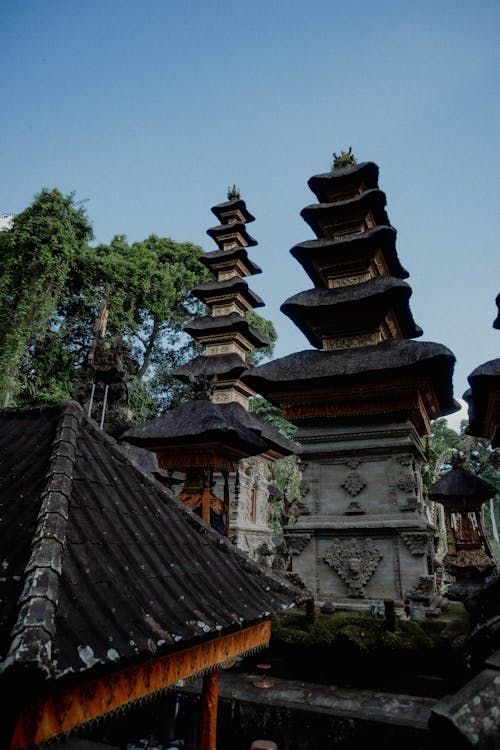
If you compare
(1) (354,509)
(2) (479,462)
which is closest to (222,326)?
(1) (354,509)

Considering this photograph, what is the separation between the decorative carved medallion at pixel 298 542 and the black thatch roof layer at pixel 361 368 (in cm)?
304

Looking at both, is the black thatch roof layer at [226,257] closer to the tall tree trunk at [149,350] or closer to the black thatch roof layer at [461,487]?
the tall tree trunk at [149,350]

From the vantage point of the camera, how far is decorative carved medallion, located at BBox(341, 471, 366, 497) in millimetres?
8969

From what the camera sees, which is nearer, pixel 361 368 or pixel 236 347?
pixel 361 368

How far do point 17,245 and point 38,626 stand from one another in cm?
2248

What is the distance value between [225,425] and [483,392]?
193 inches

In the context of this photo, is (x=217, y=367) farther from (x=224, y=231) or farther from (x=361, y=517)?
(x=361, y=517)

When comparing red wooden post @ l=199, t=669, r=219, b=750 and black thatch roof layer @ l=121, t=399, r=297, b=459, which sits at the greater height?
black thatch roof layer @ l=121, t=399, r=297, b=459

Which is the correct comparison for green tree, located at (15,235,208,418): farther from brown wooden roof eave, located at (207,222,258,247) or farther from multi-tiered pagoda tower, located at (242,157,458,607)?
multi-tiered pagoda tower, located at (242,157,458,607)

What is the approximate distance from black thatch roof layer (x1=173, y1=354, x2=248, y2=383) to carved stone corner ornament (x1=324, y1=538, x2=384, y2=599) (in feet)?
33.3

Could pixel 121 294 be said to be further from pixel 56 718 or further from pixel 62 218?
pixel 56 718

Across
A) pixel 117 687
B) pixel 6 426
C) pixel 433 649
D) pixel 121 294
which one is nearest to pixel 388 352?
pixel 433 649

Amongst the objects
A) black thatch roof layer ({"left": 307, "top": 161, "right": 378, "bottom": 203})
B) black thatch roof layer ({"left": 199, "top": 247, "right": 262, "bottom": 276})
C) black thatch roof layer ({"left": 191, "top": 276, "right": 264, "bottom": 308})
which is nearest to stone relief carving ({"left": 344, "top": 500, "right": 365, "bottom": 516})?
black thatch roof layer ({"left": 307, "top": 161, "right": 378, "bottom": 203})

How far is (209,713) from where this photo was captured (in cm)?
393
